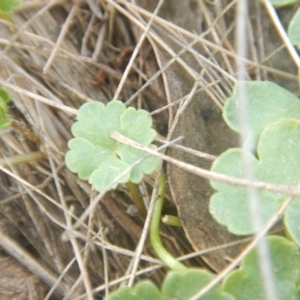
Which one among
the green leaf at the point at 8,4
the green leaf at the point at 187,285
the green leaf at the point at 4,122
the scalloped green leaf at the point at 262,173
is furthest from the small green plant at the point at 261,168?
the green leaf at the point at 8,4

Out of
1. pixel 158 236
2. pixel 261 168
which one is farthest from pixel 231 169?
pixel 158 236

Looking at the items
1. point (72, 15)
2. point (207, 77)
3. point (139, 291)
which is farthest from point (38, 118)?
point (139, 291)

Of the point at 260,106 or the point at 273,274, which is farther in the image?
the point at 260,106

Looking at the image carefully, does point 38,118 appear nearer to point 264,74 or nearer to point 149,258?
point 149,258

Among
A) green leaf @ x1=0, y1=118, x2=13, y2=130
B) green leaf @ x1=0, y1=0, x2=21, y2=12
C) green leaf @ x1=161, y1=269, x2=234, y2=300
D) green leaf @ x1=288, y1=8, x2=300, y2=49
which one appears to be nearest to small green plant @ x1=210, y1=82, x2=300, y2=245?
green leaf @ x1=161, y1=269, x2=234, y2=300

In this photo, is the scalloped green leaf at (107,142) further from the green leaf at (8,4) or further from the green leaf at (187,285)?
the green leaf at (8,4)

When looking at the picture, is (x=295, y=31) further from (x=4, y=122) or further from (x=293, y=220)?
(x=4, y=122)
